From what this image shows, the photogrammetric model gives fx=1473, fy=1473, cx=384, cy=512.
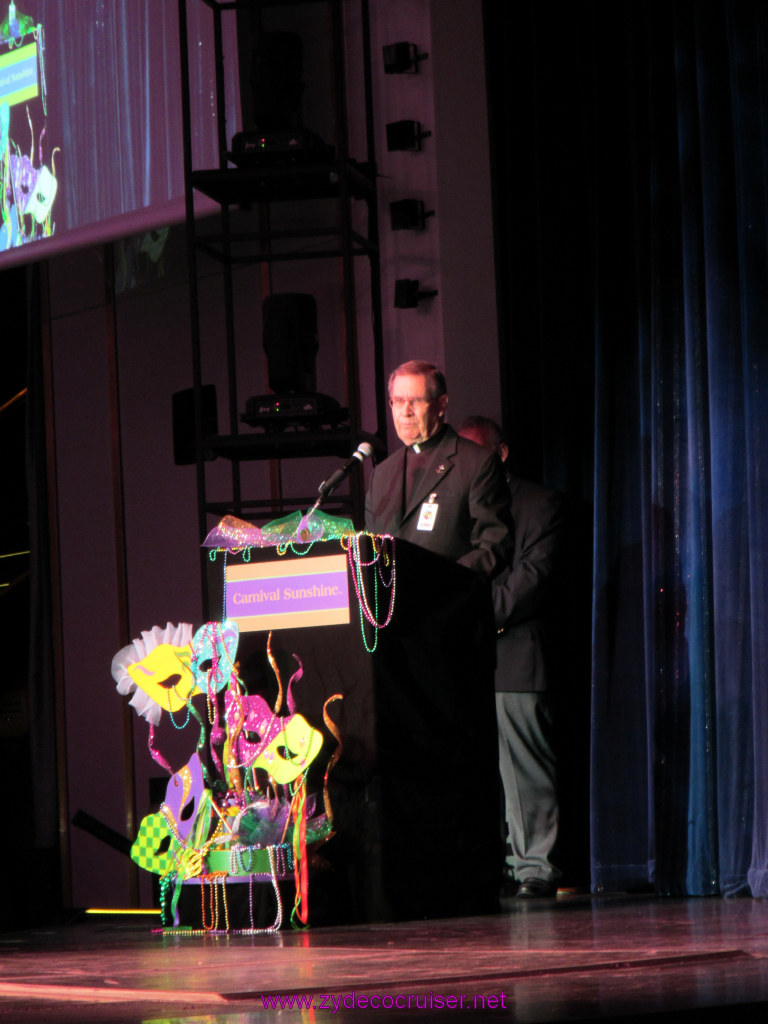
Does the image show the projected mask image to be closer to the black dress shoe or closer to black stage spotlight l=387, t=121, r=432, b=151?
black stage spotlight l=387, t=121, r=432, b=151

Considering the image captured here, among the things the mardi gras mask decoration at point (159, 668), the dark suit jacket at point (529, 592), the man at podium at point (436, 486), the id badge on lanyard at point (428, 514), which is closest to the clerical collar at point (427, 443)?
the man at podium at point (436, 486)

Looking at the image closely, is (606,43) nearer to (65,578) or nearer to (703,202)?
(703,202)

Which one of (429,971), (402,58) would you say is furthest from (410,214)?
(429,971)

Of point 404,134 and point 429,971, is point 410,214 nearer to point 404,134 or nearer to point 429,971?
point 404,134

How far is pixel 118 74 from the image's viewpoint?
542 centimetres

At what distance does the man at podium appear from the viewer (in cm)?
372

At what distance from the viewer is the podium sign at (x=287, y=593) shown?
334 centimetres

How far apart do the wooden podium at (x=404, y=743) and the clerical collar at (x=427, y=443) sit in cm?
51

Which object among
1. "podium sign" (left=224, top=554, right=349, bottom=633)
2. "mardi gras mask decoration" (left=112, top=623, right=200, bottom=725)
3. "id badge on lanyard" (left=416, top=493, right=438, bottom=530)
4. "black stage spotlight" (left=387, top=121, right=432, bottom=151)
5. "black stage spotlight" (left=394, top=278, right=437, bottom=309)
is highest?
"black stage spotlight" (left=387, top=121, right=432, bottom=151)

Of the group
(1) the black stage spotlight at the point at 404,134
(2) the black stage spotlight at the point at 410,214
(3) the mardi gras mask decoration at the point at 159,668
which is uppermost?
(1) the black stage spotlight at the point at 404,134

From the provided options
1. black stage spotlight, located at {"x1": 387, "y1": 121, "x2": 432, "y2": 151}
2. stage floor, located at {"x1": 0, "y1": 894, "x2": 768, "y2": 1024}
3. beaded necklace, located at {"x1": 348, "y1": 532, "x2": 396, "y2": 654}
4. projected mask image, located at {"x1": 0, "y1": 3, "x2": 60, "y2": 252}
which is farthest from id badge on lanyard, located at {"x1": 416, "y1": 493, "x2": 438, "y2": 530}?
projected mask image, located at {"x1": 0, "y1": 3, "x2": 60, "y2": 252}

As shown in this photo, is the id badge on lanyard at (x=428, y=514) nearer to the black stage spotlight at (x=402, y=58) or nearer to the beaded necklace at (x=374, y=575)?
the beaded necklace at (x=374, y=575)

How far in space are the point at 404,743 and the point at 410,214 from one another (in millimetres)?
2531

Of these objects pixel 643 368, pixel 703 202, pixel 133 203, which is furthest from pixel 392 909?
pixel 133 203
